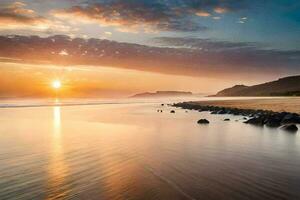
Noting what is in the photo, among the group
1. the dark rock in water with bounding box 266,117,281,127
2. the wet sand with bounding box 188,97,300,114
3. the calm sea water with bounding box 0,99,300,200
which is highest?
the wet sand with bounding box 188,97,300,114

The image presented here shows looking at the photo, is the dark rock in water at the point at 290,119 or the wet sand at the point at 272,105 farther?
the wet sand at the point at 272,105

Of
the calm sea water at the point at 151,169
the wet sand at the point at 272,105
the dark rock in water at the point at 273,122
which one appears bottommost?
the calm sea water at the point at 151,169

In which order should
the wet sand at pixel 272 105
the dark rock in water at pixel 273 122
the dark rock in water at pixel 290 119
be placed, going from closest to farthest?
the dark rock in water at pixel 273 122
the dark rock in water at pixel 290 119
the wet sand at pixel 272 105

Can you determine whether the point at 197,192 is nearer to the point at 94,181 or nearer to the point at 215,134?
the point at 94,181

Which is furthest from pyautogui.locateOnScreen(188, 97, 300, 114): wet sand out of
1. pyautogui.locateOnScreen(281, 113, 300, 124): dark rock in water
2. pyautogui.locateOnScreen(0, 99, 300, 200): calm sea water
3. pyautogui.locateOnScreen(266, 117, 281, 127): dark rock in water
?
pyautogui.locateOnScreen(0, 99, 300, 200): calm sea water

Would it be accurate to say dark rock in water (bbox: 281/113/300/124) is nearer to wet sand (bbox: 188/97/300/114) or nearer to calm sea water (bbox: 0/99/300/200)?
wet sand (bbox: 188/97/300/114)

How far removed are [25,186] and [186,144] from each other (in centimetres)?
1150

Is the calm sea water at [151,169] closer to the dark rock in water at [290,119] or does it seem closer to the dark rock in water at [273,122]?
the dark rock in water at [273,122]

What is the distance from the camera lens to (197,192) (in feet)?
34.2

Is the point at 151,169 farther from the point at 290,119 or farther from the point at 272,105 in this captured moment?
the point at 272,105

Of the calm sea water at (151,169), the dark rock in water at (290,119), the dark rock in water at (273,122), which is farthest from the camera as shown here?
the dark rock in water at (290,119)

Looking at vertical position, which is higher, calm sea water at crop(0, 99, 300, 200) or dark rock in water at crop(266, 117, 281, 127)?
dark rock in water at crop(266, 117, 281, 127)

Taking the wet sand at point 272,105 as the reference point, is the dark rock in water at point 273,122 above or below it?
below

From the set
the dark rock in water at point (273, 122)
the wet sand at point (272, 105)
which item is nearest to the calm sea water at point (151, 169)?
the dark rock in water at point (273, 122)
